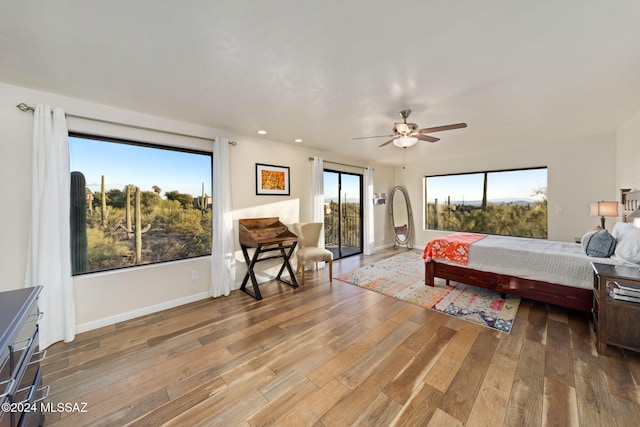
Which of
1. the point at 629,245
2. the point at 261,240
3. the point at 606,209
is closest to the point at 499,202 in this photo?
the point at 606,209

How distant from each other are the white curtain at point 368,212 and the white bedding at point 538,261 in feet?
8.17

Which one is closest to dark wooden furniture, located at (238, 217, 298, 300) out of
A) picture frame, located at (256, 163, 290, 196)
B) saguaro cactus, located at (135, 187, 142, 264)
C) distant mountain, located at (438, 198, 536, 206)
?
picture frame, located at (256, 163, 290, 196)

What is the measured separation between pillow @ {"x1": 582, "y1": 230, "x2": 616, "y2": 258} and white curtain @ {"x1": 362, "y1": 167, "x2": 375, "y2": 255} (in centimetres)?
366

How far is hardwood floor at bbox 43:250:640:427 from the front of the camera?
1.50 meters

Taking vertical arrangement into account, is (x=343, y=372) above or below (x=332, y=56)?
below

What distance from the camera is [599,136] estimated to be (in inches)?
156

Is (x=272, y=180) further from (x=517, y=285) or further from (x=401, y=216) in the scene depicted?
(x=401, y=216)

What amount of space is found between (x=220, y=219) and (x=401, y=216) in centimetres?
496

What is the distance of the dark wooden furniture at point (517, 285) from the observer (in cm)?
262

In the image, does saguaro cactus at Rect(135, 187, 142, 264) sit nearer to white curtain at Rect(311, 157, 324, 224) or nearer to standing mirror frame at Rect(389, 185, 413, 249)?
white curtain at Rect(311, 157, 324, 224)

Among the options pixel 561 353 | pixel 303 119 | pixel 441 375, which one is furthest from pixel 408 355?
pixel 303 119

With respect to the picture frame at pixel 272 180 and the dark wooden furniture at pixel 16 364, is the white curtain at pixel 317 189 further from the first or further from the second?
the dark wooden furniture at pixel 16 364

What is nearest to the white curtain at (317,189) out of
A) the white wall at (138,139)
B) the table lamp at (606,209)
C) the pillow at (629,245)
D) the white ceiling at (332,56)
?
the white wall at (138,139)

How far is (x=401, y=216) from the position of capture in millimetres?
6707
